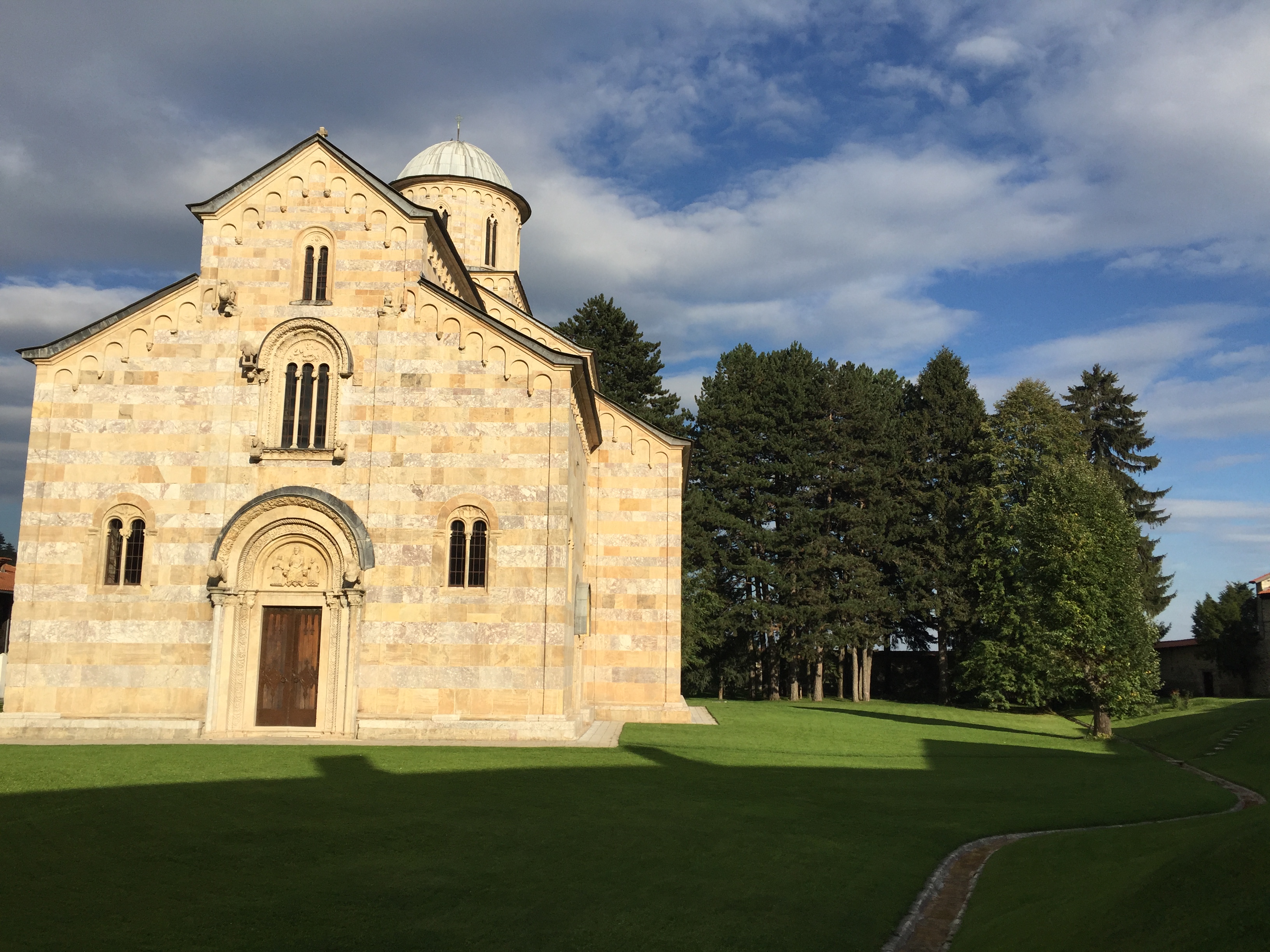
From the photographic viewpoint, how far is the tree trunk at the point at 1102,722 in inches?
1319

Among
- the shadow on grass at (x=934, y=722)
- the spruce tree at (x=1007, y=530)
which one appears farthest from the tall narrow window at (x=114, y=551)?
the spruce tree at (x=1007, y=530)

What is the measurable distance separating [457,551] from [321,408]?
17.8 ft

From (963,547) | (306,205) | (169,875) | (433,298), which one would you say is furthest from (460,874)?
(963,547)

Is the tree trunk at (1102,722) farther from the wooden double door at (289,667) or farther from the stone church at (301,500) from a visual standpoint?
the wooden double door at (289,667)

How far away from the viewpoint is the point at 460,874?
11023mm

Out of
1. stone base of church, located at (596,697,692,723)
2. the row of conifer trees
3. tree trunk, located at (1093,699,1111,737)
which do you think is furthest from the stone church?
the row of conifer trees

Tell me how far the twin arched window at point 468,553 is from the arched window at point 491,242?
55.2ft

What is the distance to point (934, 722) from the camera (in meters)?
37.8

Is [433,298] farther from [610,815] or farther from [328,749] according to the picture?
[610,815]

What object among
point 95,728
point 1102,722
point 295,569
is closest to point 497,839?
point 295,569

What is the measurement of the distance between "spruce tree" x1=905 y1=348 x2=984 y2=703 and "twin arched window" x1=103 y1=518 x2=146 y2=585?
39.8 metres

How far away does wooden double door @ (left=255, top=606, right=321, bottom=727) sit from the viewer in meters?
24.1

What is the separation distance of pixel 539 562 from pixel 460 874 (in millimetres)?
13423

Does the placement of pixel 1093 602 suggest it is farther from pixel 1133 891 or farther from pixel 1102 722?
pixel 1133 891
